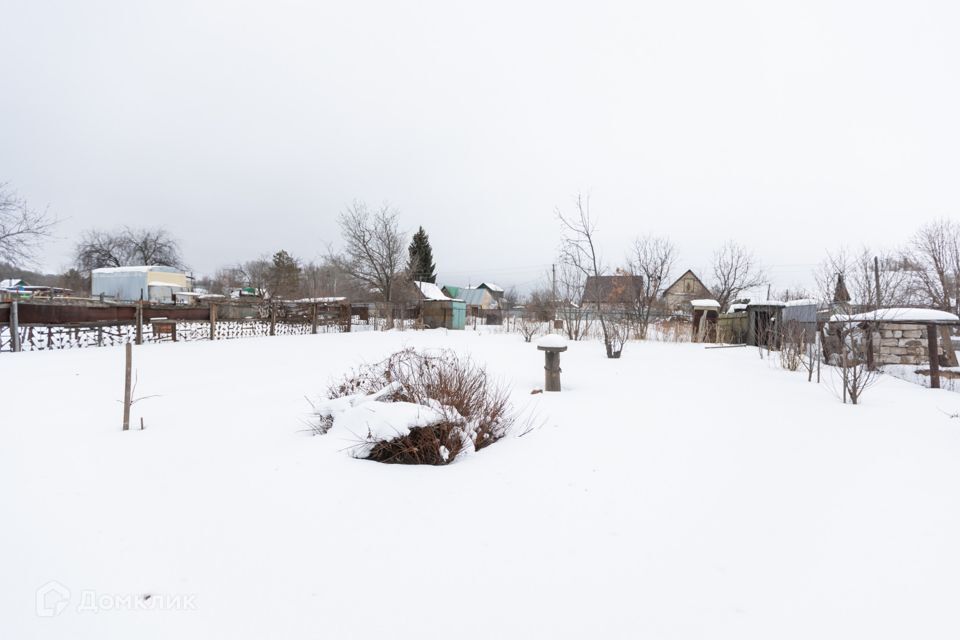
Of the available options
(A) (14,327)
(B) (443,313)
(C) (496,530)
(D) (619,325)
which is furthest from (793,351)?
(B) (443,313)

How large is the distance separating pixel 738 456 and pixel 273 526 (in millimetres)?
3422

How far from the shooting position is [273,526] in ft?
7.87

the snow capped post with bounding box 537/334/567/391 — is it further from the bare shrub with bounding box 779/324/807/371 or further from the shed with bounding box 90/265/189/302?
the shed with bounding box 90/265/189/302

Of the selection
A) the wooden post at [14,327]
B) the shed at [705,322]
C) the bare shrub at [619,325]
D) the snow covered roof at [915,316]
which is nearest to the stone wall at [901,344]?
the snow covered roof at [915,316]

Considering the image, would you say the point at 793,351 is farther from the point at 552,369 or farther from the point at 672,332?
the point at 672,332

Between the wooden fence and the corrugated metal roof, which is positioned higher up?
the corrugated metal roof

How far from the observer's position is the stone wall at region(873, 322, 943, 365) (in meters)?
8.70

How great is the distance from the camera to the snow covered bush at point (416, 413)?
134 inches

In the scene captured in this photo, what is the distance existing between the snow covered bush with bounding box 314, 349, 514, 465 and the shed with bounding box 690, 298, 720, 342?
1285 cm

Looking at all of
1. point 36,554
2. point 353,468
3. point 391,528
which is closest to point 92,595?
point 36,554

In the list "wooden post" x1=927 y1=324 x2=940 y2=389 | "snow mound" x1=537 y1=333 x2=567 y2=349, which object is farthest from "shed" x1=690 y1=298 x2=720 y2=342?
"snow mound" x1=537 y1=333 x2=567 y2=349

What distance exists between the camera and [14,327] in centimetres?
1034

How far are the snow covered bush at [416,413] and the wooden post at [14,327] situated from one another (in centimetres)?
1113

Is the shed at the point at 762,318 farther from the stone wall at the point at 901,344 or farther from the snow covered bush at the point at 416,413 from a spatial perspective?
the snow covered bush at the point at 416,413
